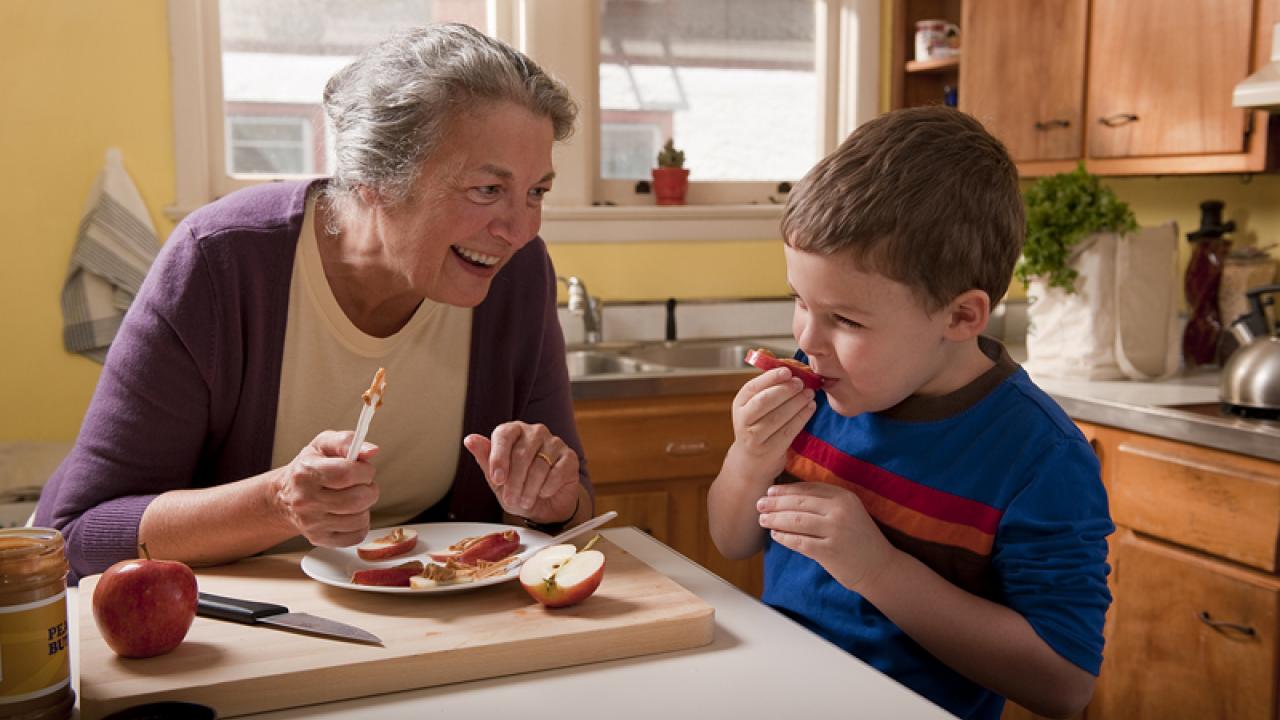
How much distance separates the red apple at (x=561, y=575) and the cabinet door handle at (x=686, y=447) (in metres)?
1.51

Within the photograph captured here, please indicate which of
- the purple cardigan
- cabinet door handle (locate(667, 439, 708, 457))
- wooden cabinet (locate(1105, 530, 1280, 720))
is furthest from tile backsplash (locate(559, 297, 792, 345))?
the purple cardigan

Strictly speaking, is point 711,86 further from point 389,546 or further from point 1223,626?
point 389,546

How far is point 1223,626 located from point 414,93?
1.73 meters

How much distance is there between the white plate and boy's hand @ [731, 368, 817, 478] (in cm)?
27

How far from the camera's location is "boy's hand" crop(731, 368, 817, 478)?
49.1 inches

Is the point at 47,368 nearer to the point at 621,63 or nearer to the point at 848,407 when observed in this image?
the point at 621,63

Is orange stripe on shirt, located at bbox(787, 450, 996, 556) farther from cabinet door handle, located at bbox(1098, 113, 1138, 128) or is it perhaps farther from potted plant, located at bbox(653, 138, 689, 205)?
potted plant, located at bbox(653, 138, 689, 205)

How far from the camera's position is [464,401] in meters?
1.64

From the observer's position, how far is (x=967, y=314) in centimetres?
120

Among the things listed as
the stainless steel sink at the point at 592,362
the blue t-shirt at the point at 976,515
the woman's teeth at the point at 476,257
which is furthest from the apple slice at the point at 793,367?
the stainless steel sink at the point at 592,362

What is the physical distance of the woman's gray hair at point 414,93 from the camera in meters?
1.39

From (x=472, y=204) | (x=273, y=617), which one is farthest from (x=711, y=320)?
(x=273, y=617)

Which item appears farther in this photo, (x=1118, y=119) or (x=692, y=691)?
(x=1118, y=119)

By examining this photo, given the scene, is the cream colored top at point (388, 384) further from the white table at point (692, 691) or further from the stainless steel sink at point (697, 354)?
the stainless steel sink at point (697, 354)
